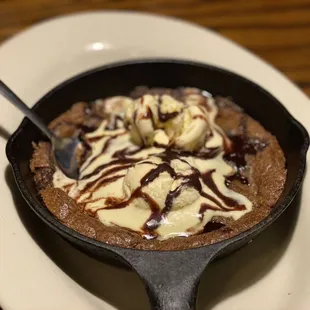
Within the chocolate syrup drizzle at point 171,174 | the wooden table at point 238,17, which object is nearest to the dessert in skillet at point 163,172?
the chocolate syrup drizzle at point 171,174

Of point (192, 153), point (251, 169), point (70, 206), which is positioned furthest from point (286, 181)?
point (70, 206)

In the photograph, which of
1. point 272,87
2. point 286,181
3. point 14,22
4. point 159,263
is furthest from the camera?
point 14,22

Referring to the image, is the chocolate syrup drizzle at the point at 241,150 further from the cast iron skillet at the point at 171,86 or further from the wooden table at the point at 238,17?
the wooden table at the point at 238,17

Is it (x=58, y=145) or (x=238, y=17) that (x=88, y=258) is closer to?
(x=58, y=145)

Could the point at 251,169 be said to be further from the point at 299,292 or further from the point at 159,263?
the point at 159,263

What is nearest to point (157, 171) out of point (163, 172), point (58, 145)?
point (163, 172)

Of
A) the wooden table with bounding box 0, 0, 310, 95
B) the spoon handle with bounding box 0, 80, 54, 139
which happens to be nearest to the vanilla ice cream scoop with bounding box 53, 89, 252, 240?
the spoon handle with bounding box 0, 80, 54, 139
